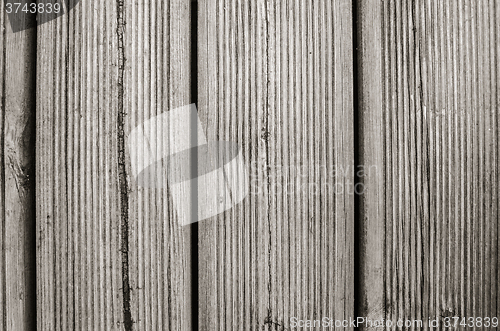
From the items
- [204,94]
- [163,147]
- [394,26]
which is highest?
[394,26]

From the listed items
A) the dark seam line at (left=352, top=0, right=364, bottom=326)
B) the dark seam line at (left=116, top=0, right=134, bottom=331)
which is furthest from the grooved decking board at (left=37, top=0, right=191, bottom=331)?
the dark seam line at (left=352, top=0, right=364, bottom=326)

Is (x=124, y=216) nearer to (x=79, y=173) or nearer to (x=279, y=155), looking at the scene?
(x=79, y=173)

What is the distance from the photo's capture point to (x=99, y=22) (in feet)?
2.29

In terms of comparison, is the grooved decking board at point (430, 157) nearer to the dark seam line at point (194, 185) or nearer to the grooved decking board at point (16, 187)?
the dark seam line at point (194, 185)

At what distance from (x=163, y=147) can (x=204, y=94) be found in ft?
0.47

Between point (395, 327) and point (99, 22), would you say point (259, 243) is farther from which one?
point (99, 22)

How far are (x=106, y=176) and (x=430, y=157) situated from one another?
2.27 feet

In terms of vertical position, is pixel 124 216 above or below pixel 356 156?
below

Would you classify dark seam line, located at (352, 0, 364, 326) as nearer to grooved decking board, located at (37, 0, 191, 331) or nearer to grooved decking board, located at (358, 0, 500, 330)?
grooved decking board, located at (358, 0, 500, 330)

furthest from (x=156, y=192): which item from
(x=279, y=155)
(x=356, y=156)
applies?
(x=356, y=156)

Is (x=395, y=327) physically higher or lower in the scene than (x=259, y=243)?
lower

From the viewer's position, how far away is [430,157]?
701mm

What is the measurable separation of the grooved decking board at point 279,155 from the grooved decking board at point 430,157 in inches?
2.2

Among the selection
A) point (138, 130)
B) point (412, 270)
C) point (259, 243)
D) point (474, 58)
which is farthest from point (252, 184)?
point (474, 58)
